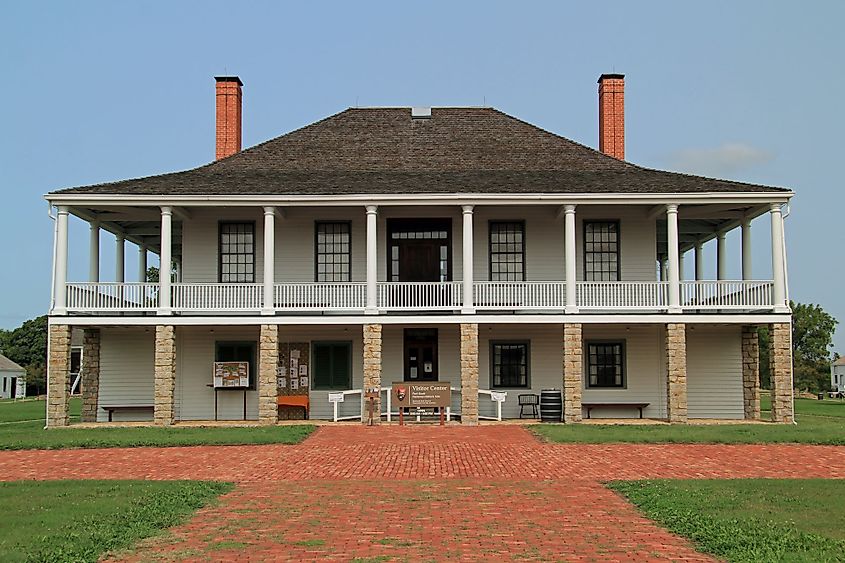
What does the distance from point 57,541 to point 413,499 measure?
5.10 metres

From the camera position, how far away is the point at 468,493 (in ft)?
46.7

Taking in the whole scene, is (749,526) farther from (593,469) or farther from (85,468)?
(85,468)

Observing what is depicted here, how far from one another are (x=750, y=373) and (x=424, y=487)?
16658 millimetres

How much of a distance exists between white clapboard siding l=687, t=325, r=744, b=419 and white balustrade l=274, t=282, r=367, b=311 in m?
10.3

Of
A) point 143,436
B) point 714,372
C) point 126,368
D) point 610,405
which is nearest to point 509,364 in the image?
point 610,405

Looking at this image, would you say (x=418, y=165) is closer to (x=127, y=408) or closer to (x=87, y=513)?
(x=127, y=408)

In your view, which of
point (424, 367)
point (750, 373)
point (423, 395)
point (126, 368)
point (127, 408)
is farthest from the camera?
point (126, 368)

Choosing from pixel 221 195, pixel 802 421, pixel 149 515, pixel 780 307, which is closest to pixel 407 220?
pixel 221 195

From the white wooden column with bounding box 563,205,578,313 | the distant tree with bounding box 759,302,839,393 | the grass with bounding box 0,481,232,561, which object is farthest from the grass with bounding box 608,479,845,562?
the distant tree with bounding box 759,302,839,393

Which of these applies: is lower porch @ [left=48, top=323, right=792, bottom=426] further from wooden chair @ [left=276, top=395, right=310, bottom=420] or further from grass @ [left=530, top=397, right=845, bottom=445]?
grass @ [left=530, top=397, right=845, bottom=445]

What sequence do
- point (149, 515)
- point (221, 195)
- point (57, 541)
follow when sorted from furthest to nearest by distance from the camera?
point (221, 195) < point (149, 515) < point (57, 541)

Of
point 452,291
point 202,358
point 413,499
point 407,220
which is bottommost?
point 413,499

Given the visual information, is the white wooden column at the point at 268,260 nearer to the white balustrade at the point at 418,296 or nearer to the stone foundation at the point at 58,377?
the white balustrade at the point at 418,296

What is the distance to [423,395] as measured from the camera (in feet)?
83.3
